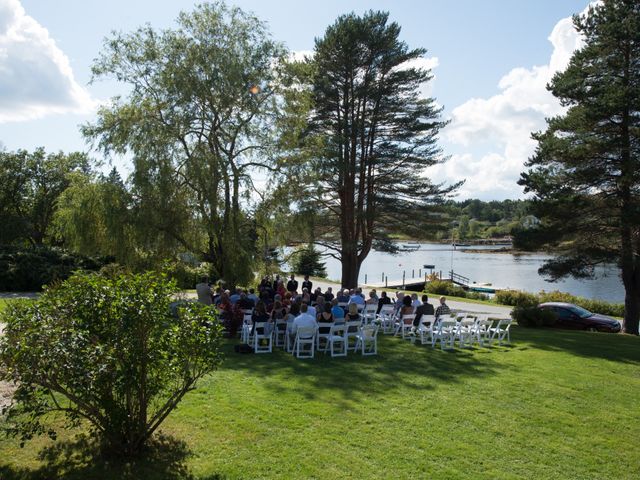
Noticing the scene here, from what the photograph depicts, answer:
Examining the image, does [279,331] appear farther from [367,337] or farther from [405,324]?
[405,324]

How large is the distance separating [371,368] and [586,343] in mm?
9453

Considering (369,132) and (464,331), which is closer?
(464,331)

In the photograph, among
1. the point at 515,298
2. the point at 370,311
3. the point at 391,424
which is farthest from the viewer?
the point at 515,298

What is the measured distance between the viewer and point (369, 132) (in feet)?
94.8

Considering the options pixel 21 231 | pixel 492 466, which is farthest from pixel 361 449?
pixel 21 231

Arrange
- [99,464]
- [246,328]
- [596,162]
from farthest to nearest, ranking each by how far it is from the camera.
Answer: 1. [596,162]
2. [246,328]
3. [99,464]

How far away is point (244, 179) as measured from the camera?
1962cm

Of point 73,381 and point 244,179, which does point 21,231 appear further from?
point 73,381

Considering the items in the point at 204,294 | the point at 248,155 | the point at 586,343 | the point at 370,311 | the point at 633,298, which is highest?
the point at 248,155

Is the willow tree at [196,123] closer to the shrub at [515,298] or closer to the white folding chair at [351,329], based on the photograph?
the white folding chair at [351,329]

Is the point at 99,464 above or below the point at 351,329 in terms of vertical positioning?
below

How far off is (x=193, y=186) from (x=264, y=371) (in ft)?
35.3

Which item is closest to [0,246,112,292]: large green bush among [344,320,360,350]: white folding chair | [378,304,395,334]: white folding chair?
[378,304,395,334]: white folding chair

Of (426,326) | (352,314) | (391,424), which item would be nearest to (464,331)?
(426,326)
